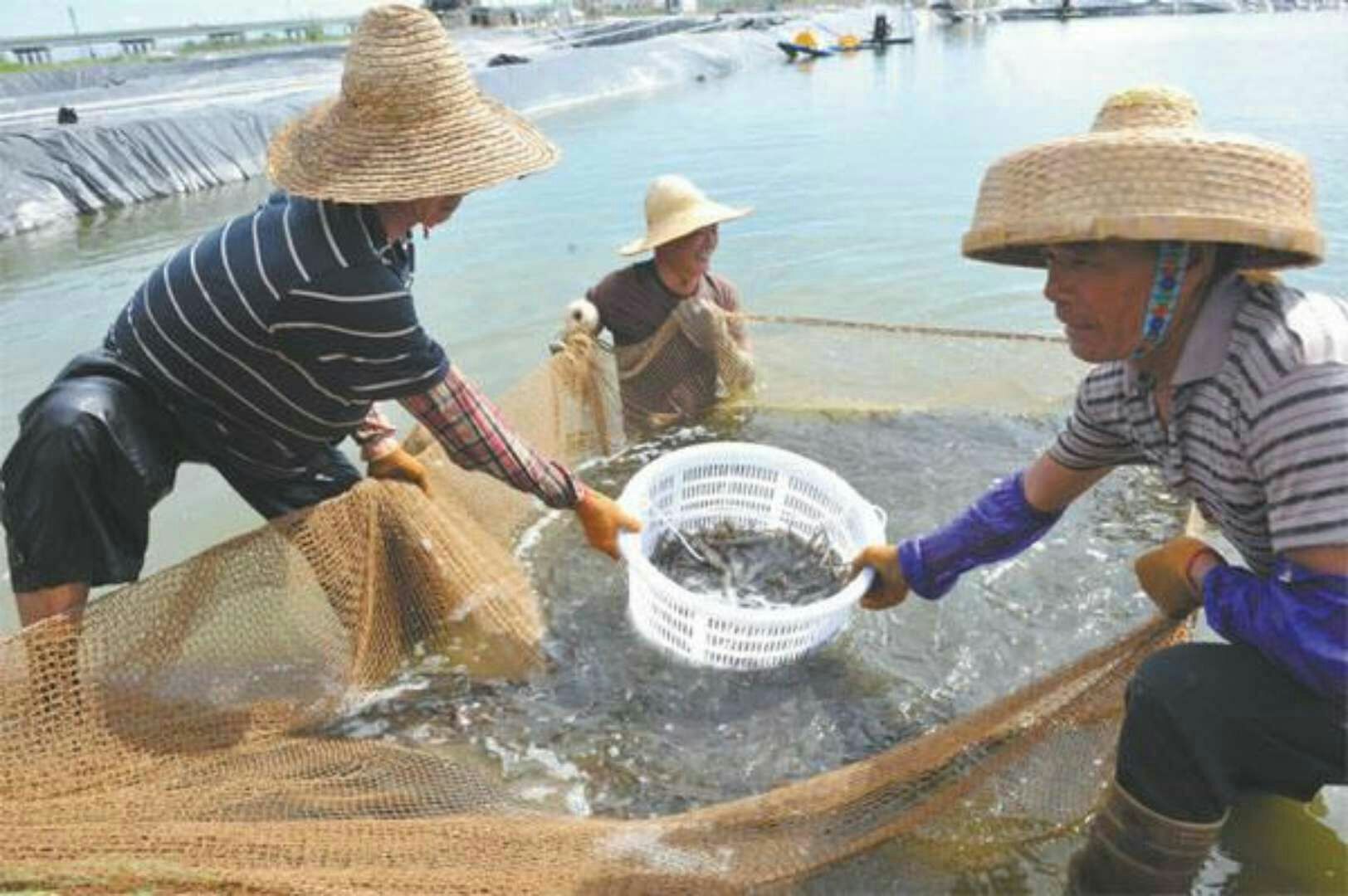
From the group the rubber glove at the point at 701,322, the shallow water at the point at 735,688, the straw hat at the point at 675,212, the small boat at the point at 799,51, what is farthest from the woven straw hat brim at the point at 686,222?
the small boat at the point at 799,51

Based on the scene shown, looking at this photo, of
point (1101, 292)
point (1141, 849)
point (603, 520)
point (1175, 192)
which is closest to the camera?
point (1175, 192)

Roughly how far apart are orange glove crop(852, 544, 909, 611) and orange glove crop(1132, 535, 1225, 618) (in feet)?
2.08

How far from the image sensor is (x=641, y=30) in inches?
1426

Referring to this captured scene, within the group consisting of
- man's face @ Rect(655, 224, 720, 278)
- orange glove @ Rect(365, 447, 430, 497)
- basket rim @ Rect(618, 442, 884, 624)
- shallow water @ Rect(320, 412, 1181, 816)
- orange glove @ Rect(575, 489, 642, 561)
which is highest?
man's face @ Rect(655, 224, 720, 278)

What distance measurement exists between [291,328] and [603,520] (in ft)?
3.26

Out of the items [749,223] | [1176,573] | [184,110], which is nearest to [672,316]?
[1176,573]

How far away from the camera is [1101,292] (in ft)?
5.27

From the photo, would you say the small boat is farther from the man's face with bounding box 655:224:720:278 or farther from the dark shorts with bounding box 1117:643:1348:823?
the dark shorts with bounding box 1117:643:1348:823

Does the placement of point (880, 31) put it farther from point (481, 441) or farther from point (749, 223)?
point (481, 441)

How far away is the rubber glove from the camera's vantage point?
13.8ft

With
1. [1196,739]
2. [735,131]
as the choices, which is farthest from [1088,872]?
[735,131]

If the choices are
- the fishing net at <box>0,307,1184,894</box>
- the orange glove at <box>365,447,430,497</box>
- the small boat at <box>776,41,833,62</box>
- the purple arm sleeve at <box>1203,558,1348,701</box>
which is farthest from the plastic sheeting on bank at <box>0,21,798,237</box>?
the purple arm sleeve at <box>1203,558,1348,701</box>

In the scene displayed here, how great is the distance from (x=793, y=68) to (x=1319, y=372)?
3088cm

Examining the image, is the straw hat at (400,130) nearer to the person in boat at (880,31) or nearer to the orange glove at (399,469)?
the orange glove at (399,469)
